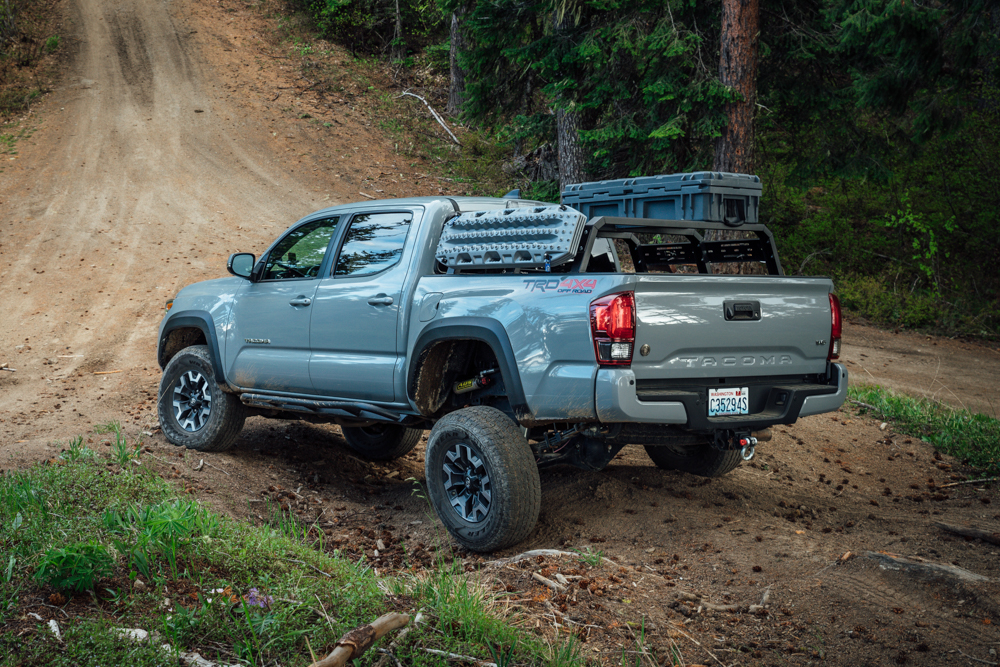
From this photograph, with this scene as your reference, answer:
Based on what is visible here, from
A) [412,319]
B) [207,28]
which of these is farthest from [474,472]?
[207,28]

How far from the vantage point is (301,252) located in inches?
242

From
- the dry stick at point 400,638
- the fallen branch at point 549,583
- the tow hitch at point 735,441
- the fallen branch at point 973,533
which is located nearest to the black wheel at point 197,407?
the fallen branch at point 549,583

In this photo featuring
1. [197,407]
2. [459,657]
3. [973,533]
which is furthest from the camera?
[197,407]

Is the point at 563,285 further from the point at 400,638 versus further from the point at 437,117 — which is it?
the point at 437,117

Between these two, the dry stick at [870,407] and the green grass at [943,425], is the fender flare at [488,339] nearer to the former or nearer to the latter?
the green grass at [943,425]

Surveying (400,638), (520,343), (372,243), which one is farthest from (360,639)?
(372,243)

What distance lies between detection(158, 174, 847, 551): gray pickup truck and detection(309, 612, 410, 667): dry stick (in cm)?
134

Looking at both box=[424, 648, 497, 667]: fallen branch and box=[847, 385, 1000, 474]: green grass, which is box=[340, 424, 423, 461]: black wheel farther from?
box=[847, 385, 1000, 474]: green grass

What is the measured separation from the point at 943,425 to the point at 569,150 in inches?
291

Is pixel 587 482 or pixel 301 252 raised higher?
pixel 301 252

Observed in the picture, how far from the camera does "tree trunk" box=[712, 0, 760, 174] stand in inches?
408

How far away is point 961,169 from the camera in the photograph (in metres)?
15.2

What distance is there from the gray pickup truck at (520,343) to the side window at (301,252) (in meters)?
0.02

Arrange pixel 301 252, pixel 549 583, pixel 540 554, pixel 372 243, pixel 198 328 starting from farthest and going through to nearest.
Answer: pixel 198 328 < pixel 301 252 < pixel 372 243 < pixel 540 554 < pixel 549 583
